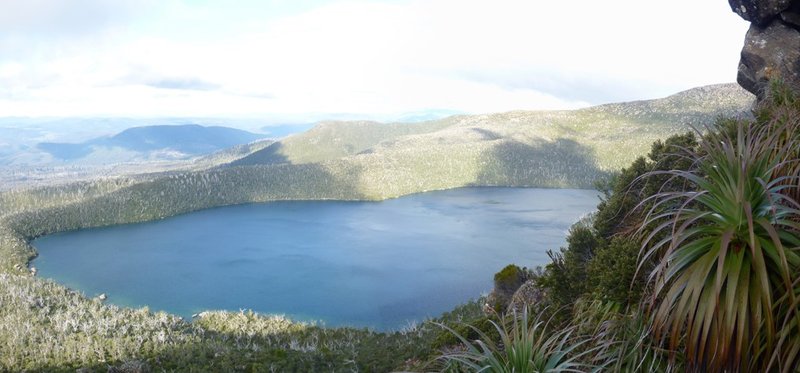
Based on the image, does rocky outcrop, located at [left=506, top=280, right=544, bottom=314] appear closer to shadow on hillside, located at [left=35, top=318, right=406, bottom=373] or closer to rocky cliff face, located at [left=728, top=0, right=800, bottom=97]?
shadow on hillside, located at [left=35, top=318, right=406, bottom=373]

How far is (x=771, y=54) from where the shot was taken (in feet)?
70.2

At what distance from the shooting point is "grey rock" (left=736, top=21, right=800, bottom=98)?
20.4 meters

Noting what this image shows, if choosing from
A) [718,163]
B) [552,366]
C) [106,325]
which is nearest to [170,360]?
[106,325]

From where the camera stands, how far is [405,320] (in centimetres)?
6844

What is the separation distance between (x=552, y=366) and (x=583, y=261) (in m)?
12.5

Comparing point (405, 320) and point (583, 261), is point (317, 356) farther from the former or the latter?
point (405, 320)

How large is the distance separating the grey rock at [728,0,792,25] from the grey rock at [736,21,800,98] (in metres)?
0.51

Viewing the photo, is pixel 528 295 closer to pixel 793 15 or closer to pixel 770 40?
pixel 770 40

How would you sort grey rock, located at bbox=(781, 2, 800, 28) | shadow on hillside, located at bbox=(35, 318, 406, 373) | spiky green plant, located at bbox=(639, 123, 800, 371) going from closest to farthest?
spiky green plant, located at bbox=(639, 123, 800, 371) → grey rock, located at bbox=(781, 2, 800, 28) → shadow on hillside, located at bbox=(35, 318, 406, 373)

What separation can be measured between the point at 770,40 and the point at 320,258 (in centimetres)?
9601

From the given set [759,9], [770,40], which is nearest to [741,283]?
[759,9]

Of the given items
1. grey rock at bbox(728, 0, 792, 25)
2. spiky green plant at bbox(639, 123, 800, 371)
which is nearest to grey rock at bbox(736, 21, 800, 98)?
grey rock at bbox(728, 0, 792, 25)

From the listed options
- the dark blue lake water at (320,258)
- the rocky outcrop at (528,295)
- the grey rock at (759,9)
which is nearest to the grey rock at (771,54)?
the grey rock at (759,9)

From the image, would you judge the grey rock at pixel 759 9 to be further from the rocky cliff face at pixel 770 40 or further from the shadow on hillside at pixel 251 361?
the shadow on hillside at pixel 251 361
